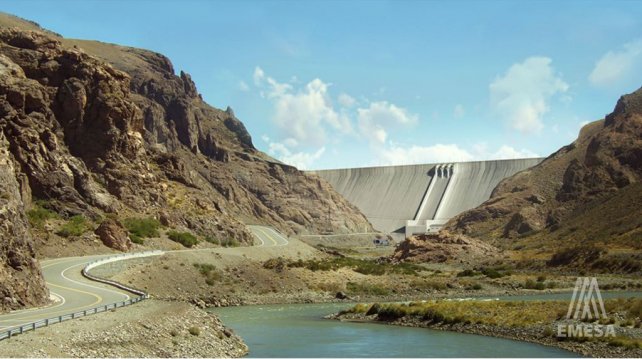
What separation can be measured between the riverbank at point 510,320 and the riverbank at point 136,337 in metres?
14.2

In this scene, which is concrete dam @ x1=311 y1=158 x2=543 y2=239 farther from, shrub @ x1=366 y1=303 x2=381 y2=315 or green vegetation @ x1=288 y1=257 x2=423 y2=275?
shrub @ x1=366 y1=303 x2=381 y2=315

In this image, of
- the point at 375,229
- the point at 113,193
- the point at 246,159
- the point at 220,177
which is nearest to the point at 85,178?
the point at 113,193

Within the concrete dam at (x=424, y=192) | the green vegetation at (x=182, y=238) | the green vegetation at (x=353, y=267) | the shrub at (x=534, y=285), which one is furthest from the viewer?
the concrete dam at (x=424, y=192)

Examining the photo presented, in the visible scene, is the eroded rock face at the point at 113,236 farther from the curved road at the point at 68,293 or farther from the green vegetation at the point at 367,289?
the green vegetation at the point at 367,289

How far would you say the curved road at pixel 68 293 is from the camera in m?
31.8

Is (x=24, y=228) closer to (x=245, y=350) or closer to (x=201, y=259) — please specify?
(x=245, y=350)

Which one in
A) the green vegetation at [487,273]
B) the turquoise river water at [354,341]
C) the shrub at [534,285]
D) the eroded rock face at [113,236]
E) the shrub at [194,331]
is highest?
the eroded rock face at [113,236]

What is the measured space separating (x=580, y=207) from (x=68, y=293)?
94438 millimetres

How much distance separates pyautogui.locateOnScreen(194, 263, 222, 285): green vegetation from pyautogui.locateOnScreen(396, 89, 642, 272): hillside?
137 feet

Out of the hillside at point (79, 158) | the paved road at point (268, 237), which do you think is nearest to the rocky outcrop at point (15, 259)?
the hillside at point (79, 158)

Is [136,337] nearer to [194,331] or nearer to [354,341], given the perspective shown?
[194,331]

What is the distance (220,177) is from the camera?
443ft

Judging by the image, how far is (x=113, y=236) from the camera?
70312 millimetres

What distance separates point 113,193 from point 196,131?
56.0m
